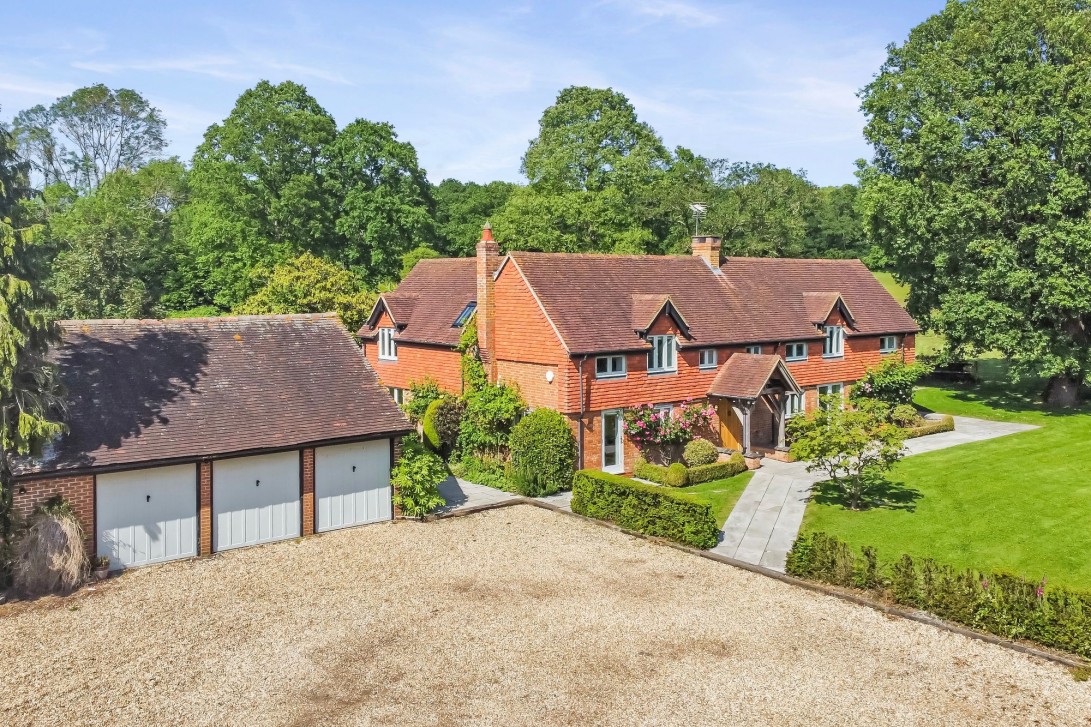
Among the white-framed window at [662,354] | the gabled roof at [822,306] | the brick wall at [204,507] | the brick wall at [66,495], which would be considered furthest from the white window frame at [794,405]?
the brick wall at [66,495]

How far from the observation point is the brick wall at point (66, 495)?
18625mm

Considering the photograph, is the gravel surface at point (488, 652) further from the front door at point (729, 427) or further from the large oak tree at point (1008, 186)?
the large oak tree at point (1008, 186)

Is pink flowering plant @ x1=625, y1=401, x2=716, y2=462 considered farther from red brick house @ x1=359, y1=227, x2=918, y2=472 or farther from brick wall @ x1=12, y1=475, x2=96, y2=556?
brick wall @ x1=12, y1=475, x2=96, y2=556

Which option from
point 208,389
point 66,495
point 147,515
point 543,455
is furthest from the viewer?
point 543,455

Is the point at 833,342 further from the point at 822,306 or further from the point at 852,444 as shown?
the point at 852,444

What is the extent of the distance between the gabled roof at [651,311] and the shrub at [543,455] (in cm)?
525

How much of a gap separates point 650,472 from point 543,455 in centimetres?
418

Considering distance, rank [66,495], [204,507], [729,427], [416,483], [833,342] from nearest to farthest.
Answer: [66,495], [204,507], [416,483], [729,427], [833,342]

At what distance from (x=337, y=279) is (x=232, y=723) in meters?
31.6

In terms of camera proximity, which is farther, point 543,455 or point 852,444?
point 543,455

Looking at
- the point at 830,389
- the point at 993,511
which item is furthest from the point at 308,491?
the point at 830,389

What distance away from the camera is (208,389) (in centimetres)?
2272

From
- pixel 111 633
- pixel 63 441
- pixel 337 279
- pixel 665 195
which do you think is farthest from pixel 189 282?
pixel 111 633

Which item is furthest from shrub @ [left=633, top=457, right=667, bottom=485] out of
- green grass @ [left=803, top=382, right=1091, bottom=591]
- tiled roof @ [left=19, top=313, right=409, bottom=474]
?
tiled roof @ [left=19, top=313, right=409, bottom=474]
